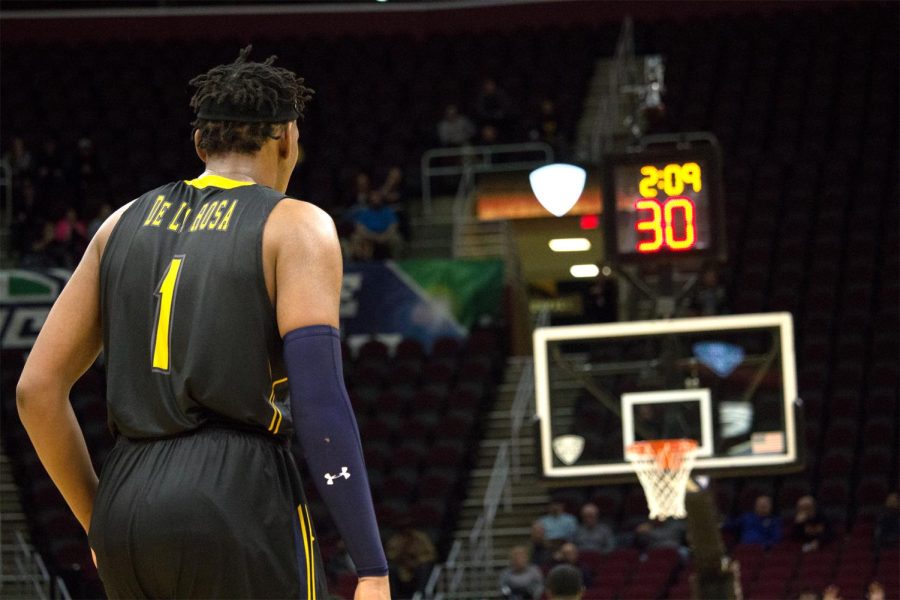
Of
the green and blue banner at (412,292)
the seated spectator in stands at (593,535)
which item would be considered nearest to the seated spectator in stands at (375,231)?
the green and blue banner at (412,292)

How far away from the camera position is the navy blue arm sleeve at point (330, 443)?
99.4 inches

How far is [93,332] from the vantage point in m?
2.71

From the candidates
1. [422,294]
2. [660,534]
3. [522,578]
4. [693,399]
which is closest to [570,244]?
[422,294]

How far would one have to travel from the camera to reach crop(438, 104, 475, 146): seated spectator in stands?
1998 centimetres

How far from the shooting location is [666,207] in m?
9.33

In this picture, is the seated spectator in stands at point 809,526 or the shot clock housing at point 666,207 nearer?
the shot clock housing at point 666,207

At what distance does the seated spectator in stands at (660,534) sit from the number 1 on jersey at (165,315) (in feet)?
37.7

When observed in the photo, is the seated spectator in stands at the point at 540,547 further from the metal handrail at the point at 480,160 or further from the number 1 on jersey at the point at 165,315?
the number 1 on jersey at the point at 165,315

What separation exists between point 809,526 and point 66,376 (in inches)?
468

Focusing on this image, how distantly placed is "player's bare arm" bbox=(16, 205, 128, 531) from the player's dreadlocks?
224mm

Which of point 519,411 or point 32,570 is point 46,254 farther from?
point 519,411

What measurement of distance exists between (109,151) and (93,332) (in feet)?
59.3

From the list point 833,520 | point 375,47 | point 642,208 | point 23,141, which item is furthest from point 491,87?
point 642,208

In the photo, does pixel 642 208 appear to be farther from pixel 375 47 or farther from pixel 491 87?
pixel 375 47
